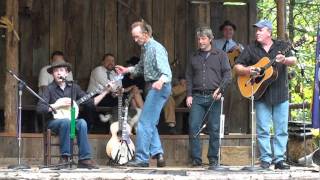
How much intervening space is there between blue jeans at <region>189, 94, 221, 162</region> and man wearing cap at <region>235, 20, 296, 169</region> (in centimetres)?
71

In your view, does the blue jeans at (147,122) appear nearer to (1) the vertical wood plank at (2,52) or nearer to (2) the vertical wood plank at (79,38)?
(2) the vertical wood plank at (79,38)

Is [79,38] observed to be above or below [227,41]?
above

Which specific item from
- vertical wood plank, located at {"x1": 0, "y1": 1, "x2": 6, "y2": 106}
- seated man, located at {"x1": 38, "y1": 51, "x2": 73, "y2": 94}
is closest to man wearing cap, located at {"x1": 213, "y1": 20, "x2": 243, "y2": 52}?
seated man, located at {"x1": 38, "y1": 51, "x2": 73, "y2": 94}

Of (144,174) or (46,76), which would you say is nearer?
(144,174)

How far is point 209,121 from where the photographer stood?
8.93 m

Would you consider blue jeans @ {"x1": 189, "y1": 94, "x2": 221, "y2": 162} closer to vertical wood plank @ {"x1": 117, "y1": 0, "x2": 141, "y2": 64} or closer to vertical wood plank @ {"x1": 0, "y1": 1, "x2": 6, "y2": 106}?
vertical wood plank @ {"x1": 117, "y1": 0, "x2": 141, "y2": 64}

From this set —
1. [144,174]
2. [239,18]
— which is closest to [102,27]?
[239,18]

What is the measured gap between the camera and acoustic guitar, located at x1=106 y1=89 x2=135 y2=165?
30.9ft

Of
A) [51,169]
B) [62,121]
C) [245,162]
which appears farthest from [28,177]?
[245,162]

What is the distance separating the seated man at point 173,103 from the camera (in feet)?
35.7

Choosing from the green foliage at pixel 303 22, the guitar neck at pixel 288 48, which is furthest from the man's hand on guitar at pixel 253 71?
the green foliage at pixel 303 22

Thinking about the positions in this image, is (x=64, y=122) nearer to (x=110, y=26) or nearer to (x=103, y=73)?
(x=103, y=73)

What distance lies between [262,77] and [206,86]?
0.95 meters

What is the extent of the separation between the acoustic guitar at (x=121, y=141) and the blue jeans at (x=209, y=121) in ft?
2.98
